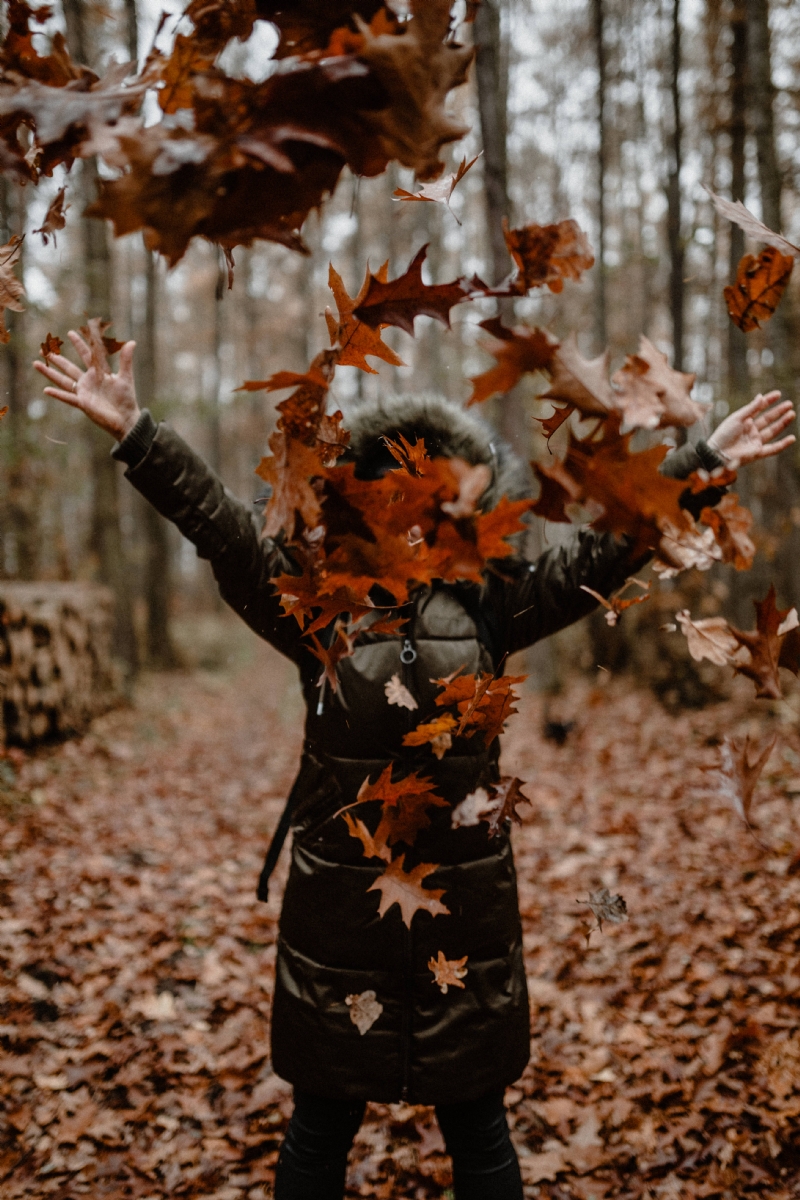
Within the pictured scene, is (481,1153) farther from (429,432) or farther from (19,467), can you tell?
(19,467)

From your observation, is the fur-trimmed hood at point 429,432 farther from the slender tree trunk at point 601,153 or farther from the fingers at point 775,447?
the slender tree trunk at point 601,153

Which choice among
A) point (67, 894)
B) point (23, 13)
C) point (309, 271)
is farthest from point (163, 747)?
point (309, 271)

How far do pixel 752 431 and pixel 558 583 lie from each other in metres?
0.55

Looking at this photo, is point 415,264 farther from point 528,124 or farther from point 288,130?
point 528,124

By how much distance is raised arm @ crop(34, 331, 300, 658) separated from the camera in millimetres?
1515

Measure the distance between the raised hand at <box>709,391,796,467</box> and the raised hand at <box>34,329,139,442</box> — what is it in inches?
50.0

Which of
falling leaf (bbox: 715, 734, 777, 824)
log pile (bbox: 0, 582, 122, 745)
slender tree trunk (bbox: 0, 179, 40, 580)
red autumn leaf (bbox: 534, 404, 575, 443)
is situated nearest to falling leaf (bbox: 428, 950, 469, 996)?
falling leaf (bbox: 715, 734, 777, 824)

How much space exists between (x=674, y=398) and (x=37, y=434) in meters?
8.60

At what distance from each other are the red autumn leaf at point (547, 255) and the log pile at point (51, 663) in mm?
5303

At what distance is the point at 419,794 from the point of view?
1624 millimetres

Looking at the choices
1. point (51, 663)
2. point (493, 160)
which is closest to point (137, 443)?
point (51, 663)

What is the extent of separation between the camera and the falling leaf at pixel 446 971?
A: 1654 mm

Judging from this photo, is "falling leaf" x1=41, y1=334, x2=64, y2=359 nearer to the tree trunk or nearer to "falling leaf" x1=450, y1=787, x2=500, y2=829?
"falling leaf" x1=450, y1=787, x2=500, y2=829

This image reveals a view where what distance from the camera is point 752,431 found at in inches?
61.9
